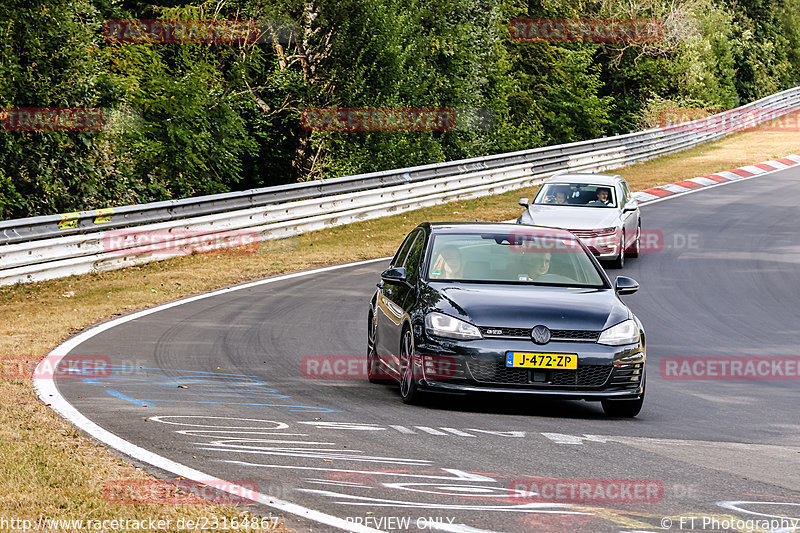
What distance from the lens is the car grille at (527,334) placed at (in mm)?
8648

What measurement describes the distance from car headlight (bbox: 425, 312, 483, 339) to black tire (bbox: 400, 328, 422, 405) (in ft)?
0.76

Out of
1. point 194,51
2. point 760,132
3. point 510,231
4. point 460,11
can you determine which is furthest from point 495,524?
point 760,132

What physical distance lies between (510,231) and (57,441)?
4769 mm

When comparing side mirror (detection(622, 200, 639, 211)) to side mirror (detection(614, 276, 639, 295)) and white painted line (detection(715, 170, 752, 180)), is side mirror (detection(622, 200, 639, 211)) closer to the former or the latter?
side mirror (detection(614, 276, 639, 295))

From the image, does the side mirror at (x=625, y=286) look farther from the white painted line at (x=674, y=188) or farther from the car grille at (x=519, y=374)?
the white painted line at (x=674, y=188)

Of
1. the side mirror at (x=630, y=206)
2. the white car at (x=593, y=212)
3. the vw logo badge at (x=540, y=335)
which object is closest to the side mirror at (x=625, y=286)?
the vw logo badge at (x=540, y=335)

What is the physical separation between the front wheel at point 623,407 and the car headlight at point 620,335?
0.38 meters

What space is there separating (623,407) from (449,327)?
1.62 m

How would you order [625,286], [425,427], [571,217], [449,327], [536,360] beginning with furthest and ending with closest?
[571,217] < [625,286] < [449,327] < [536,360] < [425,427]

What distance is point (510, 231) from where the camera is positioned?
10367 mm

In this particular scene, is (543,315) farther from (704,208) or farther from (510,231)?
(704,208)

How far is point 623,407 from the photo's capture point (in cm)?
907

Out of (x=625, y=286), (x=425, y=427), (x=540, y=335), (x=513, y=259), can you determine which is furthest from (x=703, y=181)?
(x=425, y=427)

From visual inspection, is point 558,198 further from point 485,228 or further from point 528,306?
point 528,306
